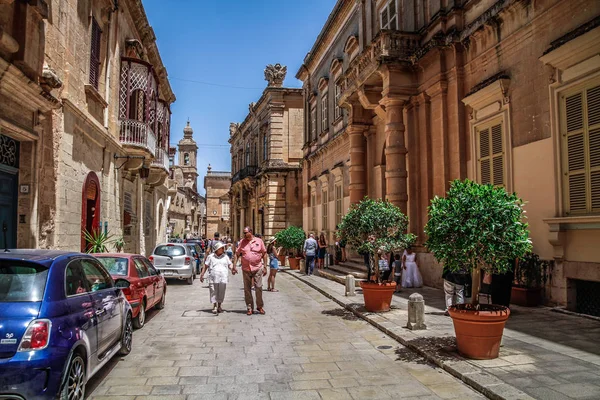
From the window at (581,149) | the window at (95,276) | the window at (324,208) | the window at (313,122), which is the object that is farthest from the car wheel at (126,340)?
the window at (313,122)

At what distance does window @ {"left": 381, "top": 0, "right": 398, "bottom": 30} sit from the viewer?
16.3m

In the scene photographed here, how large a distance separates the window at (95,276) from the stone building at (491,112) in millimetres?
8006

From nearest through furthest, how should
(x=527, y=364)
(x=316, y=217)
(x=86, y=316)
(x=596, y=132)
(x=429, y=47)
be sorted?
1. (x=86, y=316)
2. (x=527, y=364)
3. (x=596, y=132)
4. (x=429, y=47)
5. (x=316, y=217)

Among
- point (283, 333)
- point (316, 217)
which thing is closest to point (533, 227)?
point (283, 333)

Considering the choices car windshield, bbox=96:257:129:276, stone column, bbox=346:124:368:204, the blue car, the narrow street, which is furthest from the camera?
stone column, bbox=346:124:368:204

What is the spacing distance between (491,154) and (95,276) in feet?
30.9

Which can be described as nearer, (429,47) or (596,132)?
(596,132)

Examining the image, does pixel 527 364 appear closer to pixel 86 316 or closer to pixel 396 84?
pixel 86 316

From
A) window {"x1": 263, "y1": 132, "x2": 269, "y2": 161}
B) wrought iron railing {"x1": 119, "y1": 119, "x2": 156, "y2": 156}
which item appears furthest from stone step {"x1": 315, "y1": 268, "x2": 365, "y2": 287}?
window {"x1": 263, "y1": 132, "x2": 269, "y2": 161}

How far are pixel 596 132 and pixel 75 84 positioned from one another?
12298 millimetres

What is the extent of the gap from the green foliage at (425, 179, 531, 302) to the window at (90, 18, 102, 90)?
480 inches

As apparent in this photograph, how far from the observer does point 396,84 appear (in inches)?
570

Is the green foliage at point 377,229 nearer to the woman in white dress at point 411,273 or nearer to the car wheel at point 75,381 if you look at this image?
the woman in white dress at point 411,273

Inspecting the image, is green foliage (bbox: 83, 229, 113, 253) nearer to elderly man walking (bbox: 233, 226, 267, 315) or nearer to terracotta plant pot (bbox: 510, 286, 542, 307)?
elderly man walking (bbox: 233, 226, 267, 315)
